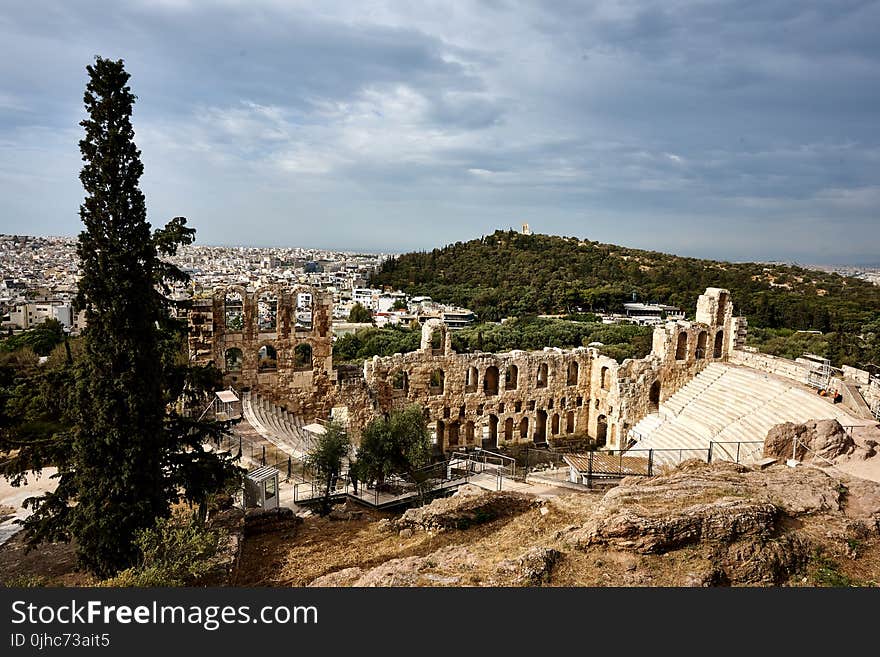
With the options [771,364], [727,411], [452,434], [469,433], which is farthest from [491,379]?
[771,364]

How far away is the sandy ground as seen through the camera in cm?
1521

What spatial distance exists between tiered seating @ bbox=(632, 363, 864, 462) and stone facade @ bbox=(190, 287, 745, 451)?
1.19 metres

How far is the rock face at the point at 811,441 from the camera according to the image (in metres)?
16.2

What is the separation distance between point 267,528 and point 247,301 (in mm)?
12555

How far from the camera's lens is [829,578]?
877cm

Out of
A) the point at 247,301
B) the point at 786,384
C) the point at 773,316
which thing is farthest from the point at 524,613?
the point at 773,316

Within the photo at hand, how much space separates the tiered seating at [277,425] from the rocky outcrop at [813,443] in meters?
15.1

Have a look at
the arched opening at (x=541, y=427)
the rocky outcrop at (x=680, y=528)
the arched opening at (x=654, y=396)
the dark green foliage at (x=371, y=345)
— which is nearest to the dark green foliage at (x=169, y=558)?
the rocky outcrop at (x=680, y=528)

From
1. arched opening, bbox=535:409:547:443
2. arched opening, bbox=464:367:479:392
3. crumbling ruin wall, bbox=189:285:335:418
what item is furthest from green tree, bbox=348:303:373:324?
crumbling ruin wall, bbox=189:285:335:418

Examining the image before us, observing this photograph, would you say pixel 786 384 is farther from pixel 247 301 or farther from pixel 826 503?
pixel 247 301

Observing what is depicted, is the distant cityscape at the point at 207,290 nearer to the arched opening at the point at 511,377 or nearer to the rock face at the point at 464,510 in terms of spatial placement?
the arched opening at the point at 511,377

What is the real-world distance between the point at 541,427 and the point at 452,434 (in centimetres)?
535

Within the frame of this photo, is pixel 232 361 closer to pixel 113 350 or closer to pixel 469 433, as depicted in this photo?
pixel 469 433

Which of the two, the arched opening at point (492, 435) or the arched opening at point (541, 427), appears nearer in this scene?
the arched opening at point (492, 435)
